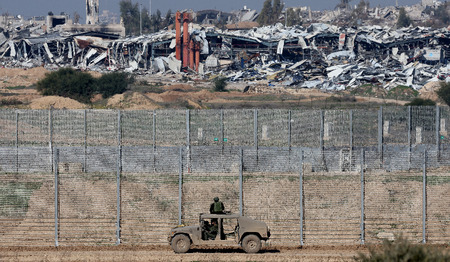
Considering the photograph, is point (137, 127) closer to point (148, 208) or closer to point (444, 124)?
point (148, 208)

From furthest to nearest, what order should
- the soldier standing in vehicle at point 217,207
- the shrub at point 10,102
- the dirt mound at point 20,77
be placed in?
the dirt mound at point 20,77 → the shrub at point 10,102 → the soldier standing in vehicle at point 217,207

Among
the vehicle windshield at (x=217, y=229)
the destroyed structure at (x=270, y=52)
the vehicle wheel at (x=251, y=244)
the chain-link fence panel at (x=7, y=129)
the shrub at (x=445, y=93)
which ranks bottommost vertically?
the vehicle wheel at (x=251, y=244)

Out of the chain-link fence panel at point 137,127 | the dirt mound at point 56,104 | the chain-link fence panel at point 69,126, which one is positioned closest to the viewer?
the chain-link fence panel at point 137,127

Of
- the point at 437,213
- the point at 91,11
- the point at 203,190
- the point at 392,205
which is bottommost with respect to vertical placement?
the point at 437,213

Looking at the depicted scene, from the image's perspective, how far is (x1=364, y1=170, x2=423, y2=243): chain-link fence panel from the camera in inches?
806

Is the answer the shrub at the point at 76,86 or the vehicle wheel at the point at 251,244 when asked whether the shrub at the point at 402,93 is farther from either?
the vehicle wheel at the point at 251,244

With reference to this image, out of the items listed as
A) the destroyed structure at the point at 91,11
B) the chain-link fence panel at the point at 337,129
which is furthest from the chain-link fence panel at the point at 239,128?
the destroyed structure at the point at 91,11

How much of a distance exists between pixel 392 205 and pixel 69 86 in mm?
49982

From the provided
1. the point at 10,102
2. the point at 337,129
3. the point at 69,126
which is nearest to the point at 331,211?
the point at 337,129

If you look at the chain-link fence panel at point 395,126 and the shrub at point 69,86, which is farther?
the shrub at point 69,86

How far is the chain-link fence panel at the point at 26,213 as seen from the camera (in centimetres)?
2014

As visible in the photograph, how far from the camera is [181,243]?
19.2 meters

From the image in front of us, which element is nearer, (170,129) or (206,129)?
(170,129)

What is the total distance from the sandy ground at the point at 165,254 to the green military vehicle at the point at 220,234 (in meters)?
0.28
